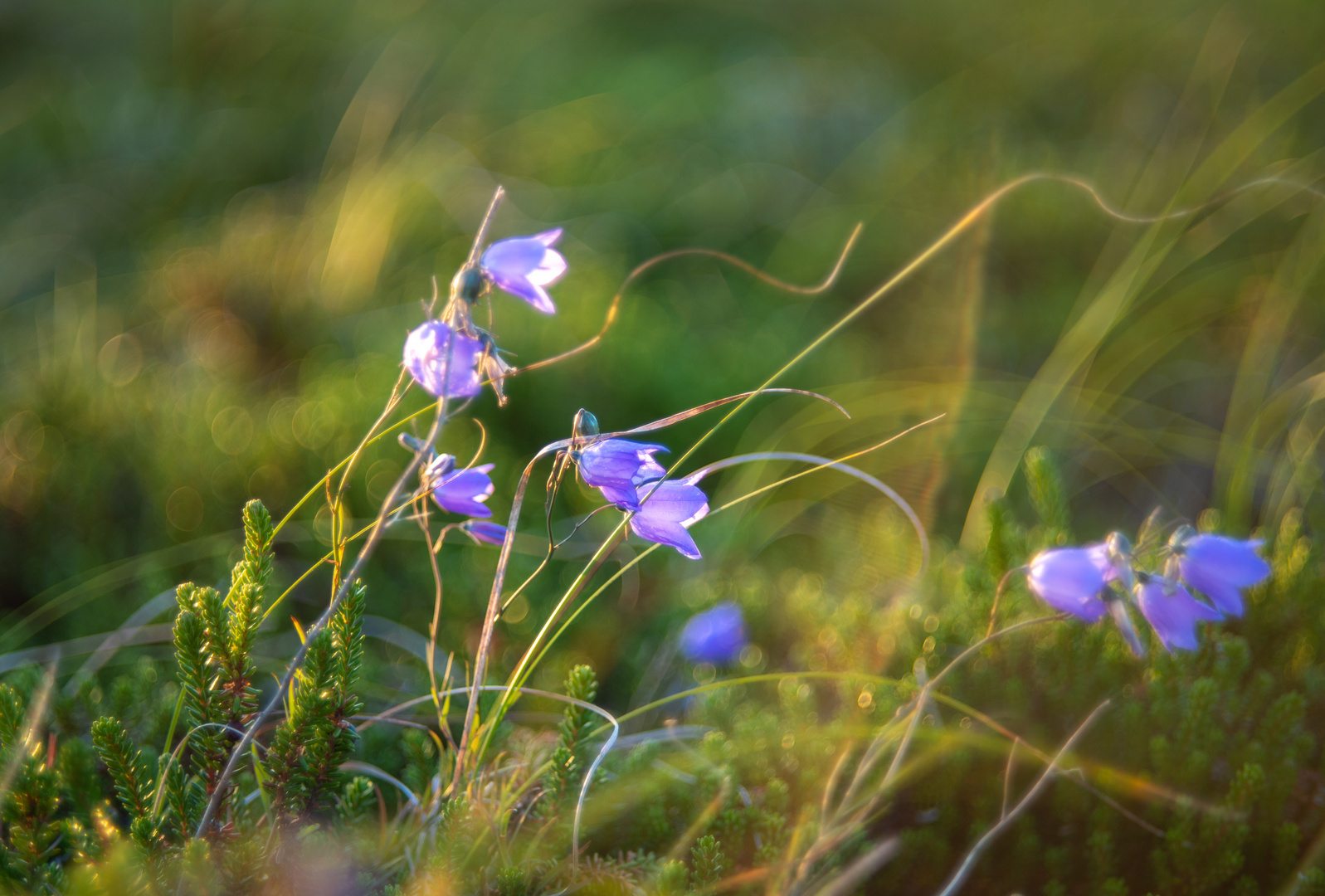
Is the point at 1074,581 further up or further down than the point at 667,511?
further down

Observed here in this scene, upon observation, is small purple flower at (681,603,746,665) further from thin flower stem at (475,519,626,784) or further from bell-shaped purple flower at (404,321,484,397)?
bell-shaped purple flower at (404,321,484,397)

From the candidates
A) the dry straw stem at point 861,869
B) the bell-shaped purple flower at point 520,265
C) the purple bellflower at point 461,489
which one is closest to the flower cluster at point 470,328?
the bell-shaped purple flower at point 520,265

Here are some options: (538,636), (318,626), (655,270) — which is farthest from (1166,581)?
(655,270)

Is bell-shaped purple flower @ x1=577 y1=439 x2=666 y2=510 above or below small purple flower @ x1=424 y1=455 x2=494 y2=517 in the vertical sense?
above

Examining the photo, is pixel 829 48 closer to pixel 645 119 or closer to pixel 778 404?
pixel 645 119

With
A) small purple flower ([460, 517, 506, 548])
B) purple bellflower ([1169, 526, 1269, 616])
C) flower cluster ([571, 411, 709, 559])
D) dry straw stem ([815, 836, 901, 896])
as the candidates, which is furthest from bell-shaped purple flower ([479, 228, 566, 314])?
purple bellflower ([1169, 526, 1269, 616])

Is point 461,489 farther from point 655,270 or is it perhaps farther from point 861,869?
point 655,270

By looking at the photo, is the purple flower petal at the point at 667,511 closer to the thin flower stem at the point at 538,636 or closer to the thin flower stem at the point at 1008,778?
the thin flower stem at the point at 538,636
